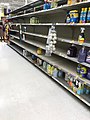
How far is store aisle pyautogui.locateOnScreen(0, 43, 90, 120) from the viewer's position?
2.25m

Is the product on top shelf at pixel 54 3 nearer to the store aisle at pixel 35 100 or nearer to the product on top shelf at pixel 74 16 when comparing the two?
the product on top shelf at pixel 74 16

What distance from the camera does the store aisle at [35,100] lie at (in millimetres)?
2252

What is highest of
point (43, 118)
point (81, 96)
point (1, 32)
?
point (1, 32)

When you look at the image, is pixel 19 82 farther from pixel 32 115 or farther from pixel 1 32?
pixel 1 32

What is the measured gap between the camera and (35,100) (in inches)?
106

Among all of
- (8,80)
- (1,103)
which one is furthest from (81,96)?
(8,80)

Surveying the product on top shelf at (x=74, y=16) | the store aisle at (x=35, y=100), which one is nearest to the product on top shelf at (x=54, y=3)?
the product on top shelf at (x=74, y=16)

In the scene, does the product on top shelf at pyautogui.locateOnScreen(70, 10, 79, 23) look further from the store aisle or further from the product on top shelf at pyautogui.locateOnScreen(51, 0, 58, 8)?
the store aisle

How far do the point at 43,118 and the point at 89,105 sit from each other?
2.54ft

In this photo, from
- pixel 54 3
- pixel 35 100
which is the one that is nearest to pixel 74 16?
pixel 54 3

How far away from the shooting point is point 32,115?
225 cm

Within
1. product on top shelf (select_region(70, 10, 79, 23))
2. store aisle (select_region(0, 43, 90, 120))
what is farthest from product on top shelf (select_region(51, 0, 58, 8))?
store aisle (select_region(0, 43, 90, 120))

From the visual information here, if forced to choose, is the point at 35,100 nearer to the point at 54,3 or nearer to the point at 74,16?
the point at 74,16

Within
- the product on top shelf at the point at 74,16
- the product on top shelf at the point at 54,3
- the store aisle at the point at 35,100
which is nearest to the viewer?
the store aisle at the point at 35,100
